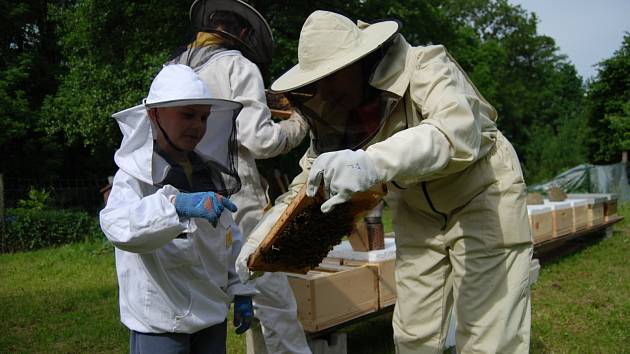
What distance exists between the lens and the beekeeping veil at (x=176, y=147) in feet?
6.86

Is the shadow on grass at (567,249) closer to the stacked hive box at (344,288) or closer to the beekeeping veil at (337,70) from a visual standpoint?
the stacked hive box at (344,288)

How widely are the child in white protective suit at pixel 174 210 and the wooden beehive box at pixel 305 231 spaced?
0.21 metres

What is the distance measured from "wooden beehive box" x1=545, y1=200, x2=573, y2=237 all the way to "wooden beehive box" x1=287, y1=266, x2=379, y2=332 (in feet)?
11.2

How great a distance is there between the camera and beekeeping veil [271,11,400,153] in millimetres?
2025

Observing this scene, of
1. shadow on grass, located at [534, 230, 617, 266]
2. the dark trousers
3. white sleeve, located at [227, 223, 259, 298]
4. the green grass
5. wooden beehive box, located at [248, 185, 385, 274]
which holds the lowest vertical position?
shadow on grass, located at [534, 230, 617, 266]

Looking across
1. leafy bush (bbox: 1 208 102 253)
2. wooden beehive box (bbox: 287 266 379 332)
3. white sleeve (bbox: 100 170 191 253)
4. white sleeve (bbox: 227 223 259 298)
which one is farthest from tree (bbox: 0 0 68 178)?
white sleeve (bbox: 100 170 191 253)

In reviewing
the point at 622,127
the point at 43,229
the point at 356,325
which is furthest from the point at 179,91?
the point at 622,127

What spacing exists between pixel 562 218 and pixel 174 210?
18.4 ft

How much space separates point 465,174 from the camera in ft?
7.54

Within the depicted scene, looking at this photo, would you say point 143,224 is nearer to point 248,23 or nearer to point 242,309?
point 242,309

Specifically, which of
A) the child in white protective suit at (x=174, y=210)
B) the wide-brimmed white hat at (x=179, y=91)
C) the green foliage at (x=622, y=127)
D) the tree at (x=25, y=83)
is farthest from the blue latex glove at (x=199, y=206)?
the green foliage at (x=622, y=127)

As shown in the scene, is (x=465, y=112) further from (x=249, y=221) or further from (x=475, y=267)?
(x=249, y=221)

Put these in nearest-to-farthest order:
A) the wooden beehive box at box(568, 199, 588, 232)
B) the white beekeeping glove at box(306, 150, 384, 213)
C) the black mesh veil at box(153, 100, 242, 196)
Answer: the white beekeeping glove at box(306, 150, 384, 213) → the black mesh veil at box(153, 100, 242, 196) → the wooden beehive box at box(568, 199, 588, 232)

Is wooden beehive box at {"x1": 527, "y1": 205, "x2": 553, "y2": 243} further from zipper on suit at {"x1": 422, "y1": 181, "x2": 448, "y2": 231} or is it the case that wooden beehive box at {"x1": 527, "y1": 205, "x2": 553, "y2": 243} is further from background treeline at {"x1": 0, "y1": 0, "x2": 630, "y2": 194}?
background treeline at {"x1": 0, "y1": 0, "x2": 630, "y2": 194}
